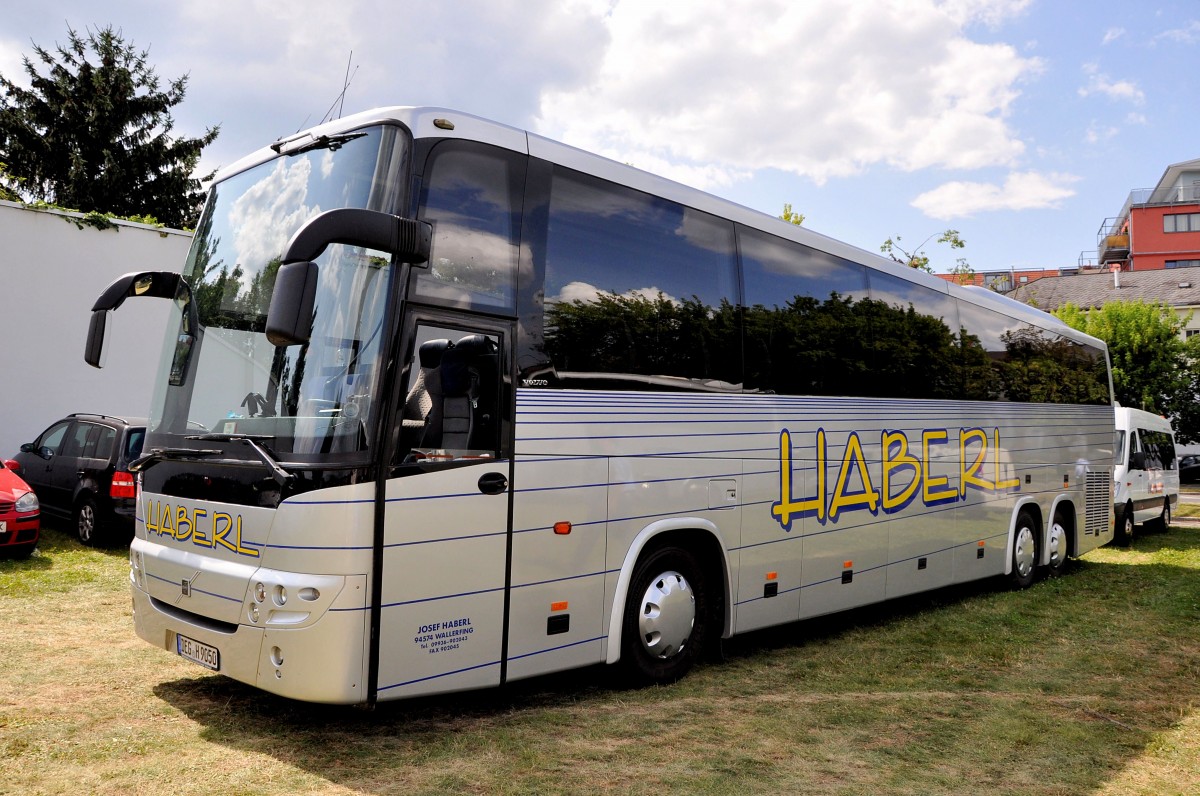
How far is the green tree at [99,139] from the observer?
34844 millimetres

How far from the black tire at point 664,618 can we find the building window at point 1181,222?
7273cm

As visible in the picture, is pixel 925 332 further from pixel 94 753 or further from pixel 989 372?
pixel 94 753

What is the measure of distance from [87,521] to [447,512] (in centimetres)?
899

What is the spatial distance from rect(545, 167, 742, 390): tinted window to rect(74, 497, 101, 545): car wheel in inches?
343

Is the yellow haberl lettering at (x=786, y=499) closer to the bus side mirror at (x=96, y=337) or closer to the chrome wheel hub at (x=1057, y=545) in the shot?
the bus side mirror at (x=96, y=337)

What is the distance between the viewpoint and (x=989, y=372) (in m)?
11.1

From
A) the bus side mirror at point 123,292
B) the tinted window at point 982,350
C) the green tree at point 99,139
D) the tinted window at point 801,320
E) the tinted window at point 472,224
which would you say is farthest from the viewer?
the green tree at point 99,139

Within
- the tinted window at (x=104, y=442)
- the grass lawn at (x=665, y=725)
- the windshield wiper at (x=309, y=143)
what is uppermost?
the windshield wiper at (x=309, y=143)

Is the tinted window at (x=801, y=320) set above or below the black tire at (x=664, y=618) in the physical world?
above

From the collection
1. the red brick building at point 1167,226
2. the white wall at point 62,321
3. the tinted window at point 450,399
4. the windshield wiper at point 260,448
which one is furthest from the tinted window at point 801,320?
the red brick building at point 1167,226

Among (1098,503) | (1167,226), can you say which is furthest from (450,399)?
(1167,226)

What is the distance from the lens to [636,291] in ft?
21.3

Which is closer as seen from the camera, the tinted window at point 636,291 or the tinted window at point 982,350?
the tinted window at point 636,291

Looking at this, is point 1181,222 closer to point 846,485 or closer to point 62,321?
point 846,485
